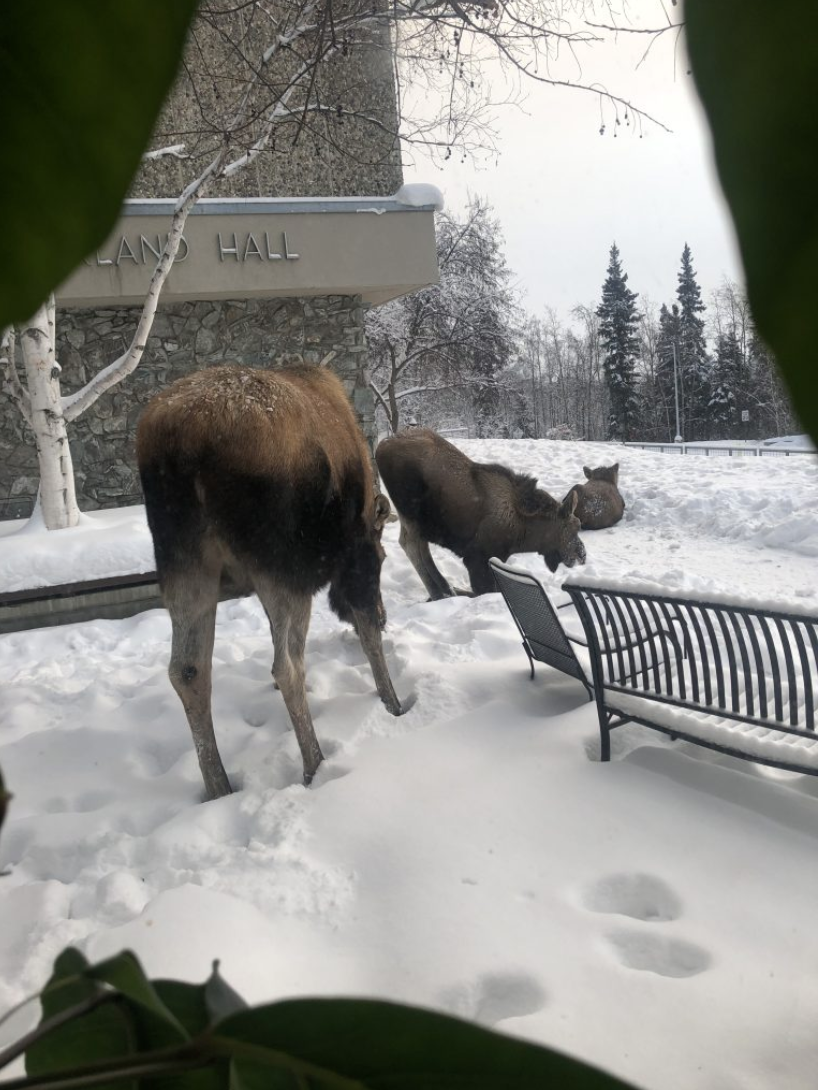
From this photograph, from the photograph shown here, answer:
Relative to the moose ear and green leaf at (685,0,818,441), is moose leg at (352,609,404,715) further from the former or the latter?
green leaf at (685,0,818,441)

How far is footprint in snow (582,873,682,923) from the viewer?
85.2 inches

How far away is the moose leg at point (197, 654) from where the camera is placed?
304 centimetres

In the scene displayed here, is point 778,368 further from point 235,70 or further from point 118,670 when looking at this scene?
point 235,70

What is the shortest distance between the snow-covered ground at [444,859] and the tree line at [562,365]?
124cm

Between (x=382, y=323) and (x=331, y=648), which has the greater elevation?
(x=382, y=323)

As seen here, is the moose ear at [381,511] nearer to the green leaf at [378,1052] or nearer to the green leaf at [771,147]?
the green leaf at [378,1052]

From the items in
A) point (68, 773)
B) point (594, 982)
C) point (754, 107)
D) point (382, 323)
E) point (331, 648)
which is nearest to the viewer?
point (754, 107)

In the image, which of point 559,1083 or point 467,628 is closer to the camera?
point 559,1083

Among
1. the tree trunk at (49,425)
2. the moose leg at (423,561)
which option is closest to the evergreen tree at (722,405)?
the moose leg at (423,561)

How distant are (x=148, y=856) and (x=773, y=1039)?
75.2 inches

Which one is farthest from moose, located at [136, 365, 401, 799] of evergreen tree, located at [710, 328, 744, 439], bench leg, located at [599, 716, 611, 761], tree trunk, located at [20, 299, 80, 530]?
tree trunk, located at [20, 299, 80, 530]

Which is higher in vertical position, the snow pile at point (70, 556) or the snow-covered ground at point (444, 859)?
the snow pile at point (70, 556)

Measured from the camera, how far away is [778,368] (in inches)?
4.8

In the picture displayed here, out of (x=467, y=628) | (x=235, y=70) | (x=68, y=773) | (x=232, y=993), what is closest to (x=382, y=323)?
(x=235, y=70)
